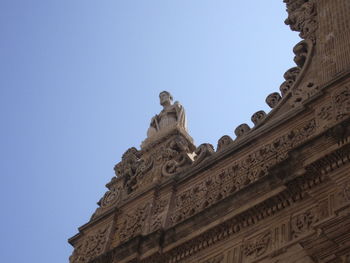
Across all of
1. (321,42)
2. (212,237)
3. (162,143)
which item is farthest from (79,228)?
(321,42)

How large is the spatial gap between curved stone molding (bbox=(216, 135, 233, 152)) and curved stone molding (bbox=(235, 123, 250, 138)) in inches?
6.6

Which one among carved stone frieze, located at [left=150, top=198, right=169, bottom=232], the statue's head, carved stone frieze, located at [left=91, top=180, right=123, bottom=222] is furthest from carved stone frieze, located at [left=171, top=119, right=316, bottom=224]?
the statue's head

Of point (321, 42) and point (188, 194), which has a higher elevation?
point (321, 42)

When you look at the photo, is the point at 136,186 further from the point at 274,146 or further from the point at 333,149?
the point at 333,149

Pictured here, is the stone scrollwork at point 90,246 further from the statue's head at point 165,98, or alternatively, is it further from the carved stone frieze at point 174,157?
the statue's head at point 165,98

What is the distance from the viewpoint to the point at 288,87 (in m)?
11.6

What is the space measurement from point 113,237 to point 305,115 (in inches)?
142

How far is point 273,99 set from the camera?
11.7 meters

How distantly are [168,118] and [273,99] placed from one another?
284 centimetres

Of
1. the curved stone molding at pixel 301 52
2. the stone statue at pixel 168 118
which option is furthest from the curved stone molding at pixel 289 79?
the stone statue at pixel 168 118

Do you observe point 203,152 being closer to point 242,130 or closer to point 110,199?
point 242,130

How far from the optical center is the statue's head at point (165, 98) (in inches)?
574

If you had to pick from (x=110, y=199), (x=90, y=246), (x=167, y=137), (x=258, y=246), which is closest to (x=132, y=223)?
(x=90, y=246)

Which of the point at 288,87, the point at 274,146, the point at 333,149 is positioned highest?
the point at 288,87
